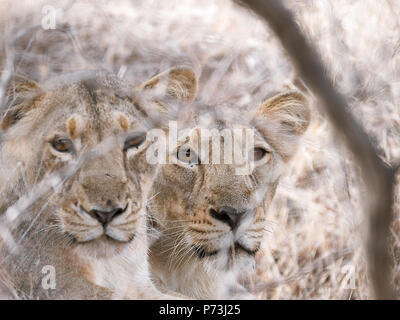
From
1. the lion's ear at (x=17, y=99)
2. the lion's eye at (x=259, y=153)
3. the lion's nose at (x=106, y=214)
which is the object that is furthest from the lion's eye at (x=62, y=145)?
the lion's eye at (x=259, y=153)

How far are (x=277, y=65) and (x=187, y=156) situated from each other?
5.27 feet

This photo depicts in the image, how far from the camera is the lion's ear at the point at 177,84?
376 cm

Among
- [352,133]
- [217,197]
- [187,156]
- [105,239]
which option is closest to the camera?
[352,133]

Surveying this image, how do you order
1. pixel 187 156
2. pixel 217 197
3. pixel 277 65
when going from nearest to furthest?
pixel 217 197 → pixel 187 156 → pixel 277 65

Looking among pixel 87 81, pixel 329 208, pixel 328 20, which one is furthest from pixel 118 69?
pixel 329 208

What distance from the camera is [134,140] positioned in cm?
352

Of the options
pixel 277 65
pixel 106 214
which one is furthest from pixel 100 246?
pixel 277 65

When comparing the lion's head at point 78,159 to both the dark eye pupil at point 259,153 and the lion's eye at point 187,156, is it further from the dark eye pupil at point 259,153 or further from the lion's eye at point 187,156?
the dark eye pupil at point 259,153

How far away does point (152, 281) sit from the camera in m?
3.59

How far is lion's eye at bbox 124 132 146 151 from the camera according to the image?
11.5 ft

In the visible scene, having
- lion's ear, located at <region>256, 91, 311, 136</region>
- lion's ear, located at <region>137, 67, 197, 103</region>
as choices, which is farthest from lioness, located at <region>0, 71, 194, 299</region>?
lion's ear, located at <region>256, 91, 311, 136</region>

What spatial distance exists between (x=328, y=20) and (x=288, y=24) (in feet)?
8.47

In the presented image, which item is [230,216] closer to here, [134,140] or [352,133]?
[134,140]

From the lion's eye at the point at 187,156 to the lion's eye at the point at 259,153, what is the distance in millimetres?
336
